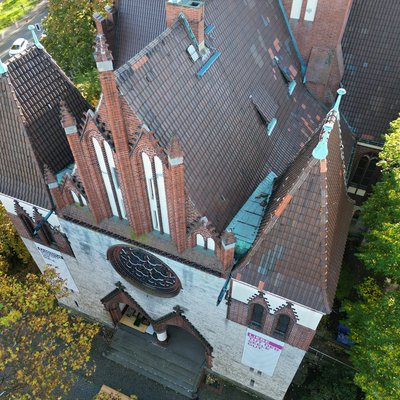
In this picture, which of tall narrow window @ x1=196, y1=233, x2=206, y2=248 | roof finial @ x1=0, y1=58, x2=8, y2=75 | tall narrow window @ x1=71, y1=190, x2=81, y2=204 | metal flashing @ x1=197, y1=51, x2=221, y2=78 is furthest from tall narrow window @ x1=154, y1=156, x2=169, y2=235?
roof finial @ x1=0, y1=58, x2=8, y2=75

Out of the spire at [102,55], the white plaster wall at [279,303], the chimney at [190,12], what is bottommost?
the white plaster wall at [279,303]

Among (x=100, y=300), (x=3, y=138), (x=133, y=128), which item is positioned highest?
(x=133, y=128)

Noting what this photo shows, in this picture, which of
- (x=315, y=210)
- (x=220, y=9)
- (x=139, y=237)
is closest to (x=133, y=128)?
(x=139, y=237)

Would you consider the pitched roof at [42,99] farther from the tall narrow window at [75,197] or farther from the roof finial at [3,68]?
the tall narrow window at [75,197]

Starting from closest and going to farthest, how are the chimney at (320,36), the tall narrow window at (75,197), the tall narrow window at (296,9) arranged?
the tall narrow window at (75,197) < the chimney at (320,36) < the tall narrow window at (296,9)

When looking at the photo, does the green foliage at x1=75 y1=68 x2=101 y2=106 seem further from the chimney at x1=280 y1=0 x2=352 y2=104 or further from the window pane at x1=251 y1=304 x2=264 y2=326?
the window pane at x1=251 y1=304 x2=264 y2=326

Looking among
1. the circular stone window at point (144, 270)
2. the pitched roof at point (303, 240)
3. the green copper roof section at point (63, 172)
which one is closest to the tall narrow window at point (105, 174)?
the circular stone window at point (144, 270)

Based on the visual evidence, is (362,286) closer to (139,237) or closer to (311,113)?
(311,113)
